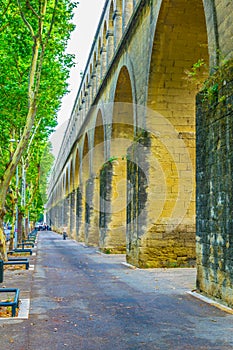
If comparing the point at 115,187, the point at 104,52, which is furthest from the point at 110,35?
the point at 115,187

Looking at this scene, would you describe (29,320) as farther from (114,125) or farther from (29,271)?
(114,125)

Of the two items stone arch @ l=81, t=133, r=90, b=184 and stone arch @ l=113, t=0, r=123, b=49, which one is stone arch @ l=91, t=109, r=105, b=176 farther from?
stone arch @ l=113, t=0, r=123, b=49

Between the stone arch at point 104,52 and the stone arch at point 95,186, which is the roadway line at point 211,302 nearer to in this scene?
the stone arch at point 95,186

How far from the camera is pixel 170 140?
14.6 m

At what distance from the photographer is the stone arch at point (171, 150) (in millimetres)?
14242

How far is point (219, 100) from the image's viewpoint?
8.21m

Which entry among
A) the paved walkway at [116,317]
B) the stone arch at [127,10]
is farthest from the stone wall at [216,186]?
the stone arch at [127,10]

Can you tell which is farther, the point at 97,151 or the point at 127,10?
the point at 97,151

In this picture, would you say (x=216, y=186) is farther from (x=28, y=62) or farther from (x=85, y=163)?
(x=85, y=163)

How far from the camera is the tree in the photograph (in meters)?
14.3

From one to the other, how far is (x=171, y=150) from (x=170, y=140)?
31 centimetres

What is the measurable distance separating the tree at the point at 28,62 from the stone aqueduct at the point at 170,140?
8.37 feet

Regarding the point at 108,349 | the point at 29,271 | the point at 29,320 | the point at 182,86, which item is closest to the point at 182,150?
the point at 182,86

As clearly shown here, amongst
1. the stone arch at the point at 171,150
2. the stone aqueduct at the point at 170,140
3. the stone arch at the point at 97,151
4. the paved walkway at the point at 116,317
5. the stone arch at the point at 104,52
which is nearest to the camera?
the paved walkway at the point at 116,317
